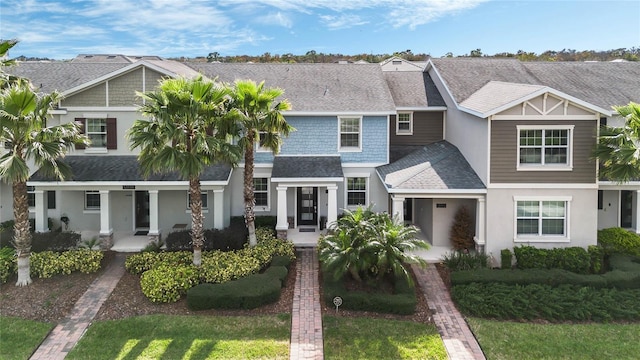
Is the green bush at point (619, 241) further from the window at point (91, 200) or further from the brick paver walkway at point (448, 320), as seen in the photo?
the window at point (91, 200)

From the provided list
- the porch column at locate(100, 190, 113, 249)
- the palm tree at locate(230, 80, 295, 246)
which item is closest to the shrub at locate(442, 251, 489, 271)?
the palm tree at locate(230, 80, 295, 246)

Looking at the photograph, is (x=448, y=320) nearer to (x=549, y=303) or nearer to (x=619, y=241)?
(x=549, y=303)

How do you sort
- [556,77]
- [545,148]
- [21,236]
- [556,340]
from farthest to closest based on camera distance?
[556,77] → [545,148] → [21,236] → [556,340]

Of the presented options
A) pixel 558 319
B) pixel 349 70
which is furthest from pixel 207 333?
pixel 349 70

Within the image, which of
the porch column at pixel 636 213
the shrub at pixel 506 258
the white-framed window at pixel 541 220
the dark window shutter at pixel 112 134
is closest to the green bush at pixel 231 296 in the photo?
the shrub at pixel 506 258

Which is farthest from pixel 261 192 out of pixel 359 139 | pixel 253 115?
pixel 253 115

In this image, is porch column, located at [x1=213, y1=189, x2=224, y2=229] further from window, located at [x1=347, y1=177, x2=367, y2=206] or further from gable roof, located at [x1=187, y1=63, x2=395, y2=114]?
window, located at [x1=347, y1=177, x2=367, y2=206]
